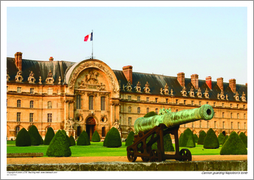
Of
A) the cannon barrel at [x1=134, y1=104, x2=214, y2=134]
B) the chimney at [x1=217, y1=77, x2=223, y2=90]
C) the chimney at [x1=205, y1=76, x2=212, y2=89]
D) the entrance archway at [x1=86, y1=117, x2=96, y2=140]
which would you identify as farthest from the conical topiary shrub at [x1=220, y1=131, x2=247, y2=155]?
the chimney at [x1=217, y1=77, x2=223, y2=90]

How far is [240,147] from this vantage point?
31.8 meters

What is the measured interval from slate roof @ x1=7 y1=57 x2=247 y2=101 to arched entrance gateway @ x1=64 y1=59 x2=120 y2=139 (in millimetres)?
2435

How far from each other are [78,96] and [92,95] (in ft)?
8.02

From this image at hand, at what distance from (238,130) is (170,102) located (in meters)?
19.3

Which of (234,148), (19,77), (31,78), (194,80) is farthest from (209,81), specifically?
(234,148)

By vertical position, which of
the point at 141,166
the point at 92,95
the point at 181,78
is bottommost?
the point at 141,166

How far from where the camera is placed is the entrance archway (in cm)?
6838

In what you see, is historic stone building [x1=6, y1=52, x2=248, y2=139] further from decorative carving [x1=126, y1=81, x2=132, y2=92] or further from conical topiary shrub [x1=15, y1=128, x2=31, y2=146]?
conical topiary shrub [x1=15, y1=128, x2=31, y2=146]

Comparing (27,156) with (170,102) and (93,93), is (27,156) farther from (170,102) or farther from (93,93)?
(170,102)

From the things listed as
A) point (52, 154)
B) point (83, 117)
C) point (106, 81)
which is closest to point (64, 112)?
point (83, 117)

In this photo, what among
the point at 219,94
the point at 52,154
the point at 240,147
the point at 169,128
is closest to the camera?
the point at 169,128

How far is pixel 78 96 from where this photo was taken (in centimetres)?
6769

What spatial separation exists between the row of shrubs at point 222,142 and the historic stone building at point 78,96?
17.6 m

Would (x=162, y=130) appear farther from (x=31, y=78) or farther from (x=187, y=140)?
A: (x=31, y=78)
